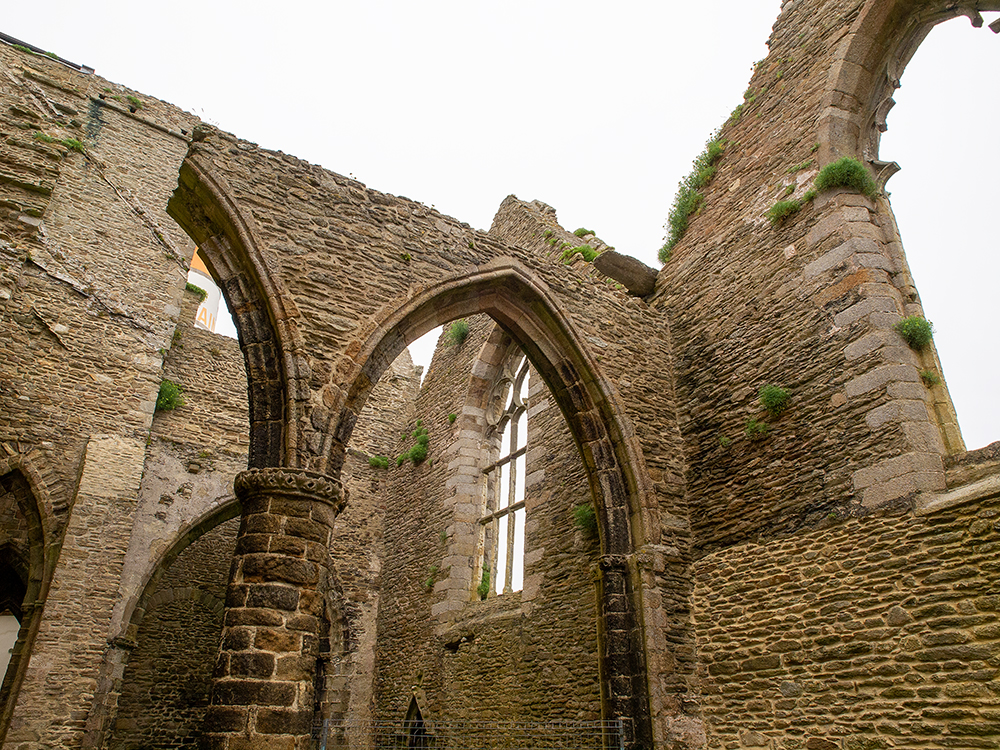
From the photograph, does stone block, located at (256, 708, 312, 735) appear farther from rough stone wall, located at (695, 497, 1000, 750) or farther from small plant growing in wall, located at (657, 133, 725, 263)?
small plant growing in wall, located at (657, 133, 725, 263)

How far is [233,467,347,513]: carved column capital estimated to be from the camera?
5.09m

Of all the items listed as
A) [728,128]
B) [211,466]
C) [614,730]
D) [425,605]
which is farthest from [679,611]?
[211,466]

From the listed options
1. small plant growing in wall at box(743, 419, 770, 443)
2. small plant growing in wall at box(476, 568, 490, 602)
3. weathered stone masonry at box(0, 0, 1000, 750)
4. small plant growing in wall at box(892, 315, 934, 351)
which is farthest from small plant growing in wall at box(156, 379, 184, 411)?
small plant growing in wall at box(892, 315, 934, 351)

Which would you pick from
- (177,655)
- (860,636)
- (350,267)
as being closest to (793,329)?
(860,636)

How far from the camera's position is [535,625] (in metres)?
8.04

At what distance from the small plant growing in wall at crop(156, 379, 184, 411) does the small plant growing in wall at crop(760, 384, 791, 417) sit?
369 inches

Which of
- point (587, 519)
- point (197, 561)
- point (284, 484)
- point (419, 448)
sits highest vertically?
point (419, 448)

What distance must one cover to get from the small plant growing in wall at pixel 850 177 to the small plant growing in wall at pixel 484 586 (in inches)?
260

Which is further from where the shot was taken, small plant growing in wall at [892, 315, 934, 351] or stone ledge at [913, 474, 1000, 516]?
small plant growing in wall at [892, 315, 934, 351]

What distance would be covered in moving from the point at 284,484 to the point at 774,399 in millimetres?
4438

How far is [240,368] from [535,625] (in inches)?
297

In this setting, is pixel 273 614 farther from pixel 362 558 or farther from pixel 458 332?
pixel 458 332

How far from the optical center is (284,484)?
5105 millimetres

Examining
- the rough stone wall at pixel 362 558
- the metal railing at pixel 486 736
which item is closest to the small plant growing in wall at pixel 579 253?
the metal railing at pixel 486 736
